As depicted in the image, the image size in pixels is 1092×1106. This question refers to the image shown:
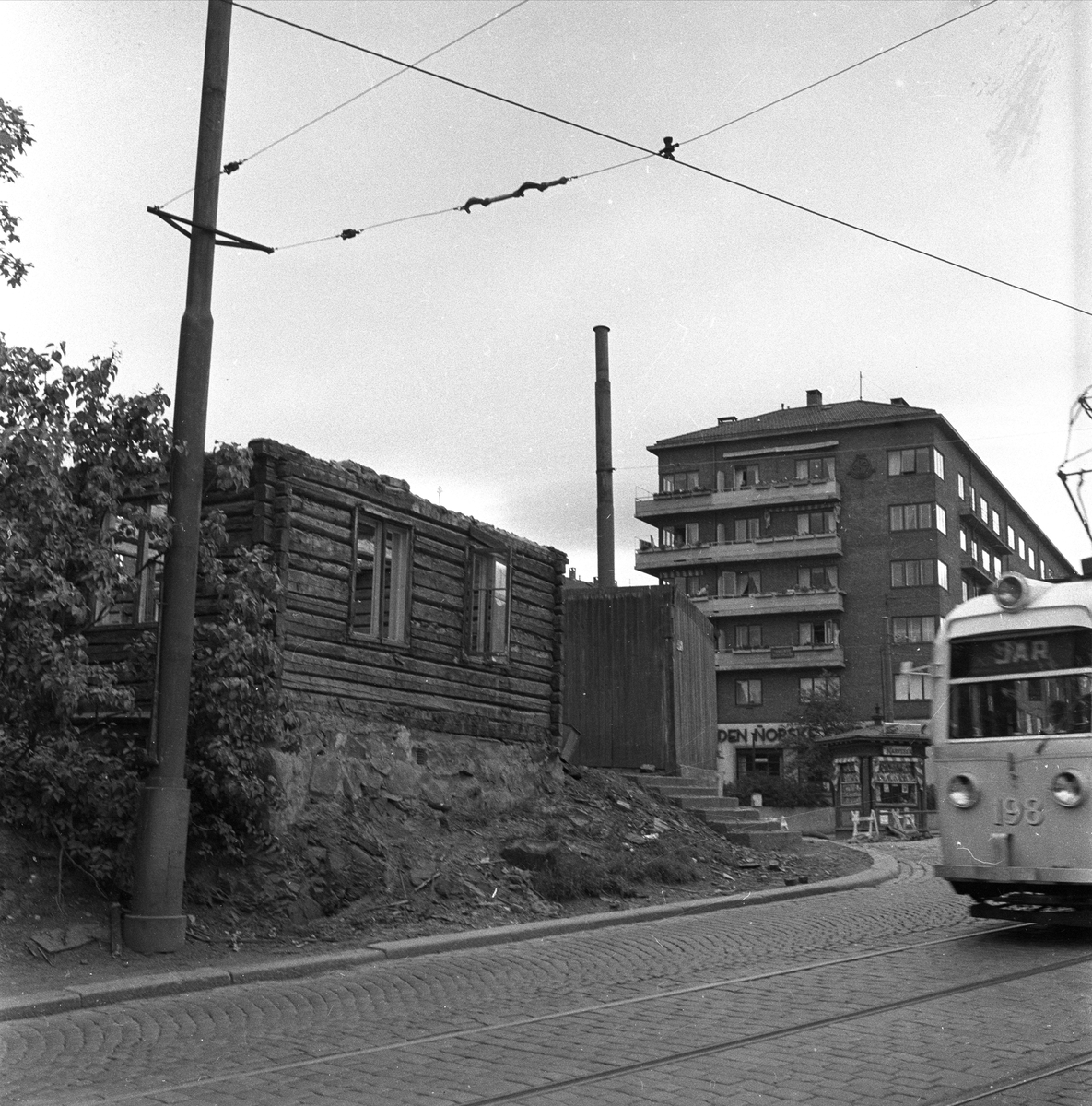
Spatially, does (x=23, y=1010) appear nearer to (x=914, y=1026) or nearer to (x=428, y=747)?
(x=914, y=1026)

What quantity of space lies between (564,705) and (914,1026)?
16925 mm

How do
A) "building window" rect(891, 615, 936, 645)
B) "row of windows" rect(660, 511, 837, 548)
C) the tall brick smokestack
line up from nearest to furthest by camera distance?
the tall brick smokestack → "building window" rect(891, 615, 936, 645) → "row of windows" rect(660, 511, 837, 548)

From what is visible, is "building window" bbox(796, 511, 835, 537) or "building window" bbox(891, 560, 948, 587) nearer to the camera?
"building window" bbox(891, 560, 948, 587)

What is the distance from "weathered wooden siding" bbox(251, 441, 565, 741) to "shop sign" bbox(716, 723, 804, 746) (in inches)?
1890

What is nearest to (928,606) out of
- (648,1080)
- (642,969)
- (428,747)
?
(428,747)

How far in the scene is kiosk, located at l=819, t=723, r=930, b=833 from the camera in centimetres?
2972

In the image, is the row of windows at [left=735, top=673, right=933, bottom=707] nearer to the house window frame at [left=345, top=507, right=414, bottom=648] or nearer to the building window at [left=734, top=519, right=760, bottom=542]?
the building window at [left=734, top=519, right=760, bottom=542]

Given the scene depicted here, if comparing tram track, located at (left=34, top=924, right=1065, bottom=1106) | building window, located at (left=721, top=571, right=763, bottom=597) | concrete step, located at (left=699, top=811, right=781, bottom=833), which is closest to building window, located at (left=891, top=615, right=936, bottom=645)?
building window, located at (left=721, top=571, right=763, bottom=597)

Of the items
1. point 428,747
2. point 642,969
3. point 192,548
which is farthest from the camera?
point 428,747

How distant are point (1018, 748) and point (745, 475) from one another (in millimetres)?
60299

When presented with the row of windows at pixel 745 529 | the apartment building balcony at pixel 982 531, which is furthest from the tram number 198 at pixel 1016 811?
the apartment building balcony at pixel 982 531

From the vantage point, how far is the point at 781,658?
66.9 meters

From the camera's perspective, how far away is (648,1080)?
21.9ft

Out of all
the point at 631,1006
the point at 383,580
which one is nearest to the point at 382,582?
the point at 383,580
